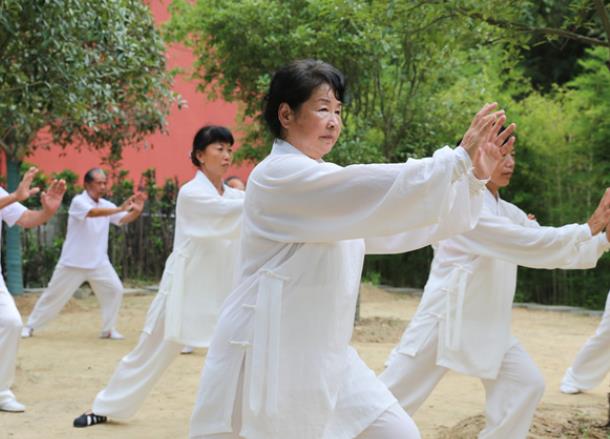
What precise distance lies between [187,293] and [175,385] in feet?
5.30

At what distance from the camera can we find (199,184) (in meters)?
5.70

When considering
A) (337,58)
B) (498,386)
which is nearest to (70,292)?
(337,58)

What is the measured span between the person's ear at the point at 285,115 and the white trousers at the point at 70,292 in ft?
22.8

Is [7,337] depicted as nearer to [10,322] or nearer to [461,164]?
[10,322]

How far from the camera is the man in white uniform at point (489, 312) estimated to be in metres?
4.13

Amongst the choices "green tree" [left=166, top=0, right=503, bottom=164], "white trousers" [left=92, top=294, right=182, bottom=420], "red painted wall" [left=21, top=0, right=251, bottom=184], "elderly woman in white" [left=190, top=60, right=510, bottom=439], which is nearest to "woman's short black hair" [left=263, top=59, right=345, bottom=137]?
"elderly woman in white" [left=190, top=60, right=510, bottom=439]

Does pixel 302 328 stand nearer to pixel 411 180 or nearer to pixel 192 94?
pixel 411 180

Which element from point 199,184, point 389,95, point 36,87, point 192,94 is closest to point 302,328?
point 199,184

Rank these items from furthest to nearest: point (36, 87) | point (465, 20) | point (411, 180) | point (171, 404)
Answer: point (36, 87)
point (171, 404)
point (465, 20)
point (411, 180)

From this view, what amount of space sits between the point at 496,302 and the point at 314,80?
6.71 ft

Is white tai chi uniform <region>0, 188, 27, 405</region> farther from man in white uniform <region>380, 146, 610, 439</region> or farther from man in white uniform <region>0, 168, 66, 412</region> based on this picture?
man in white uniform <region>380, 146, 610, 439</region>

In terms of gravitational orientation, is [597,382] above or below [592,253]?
below

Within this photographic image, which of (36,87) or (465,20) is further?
(36,87)

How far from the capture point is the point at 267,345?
2840 mm
